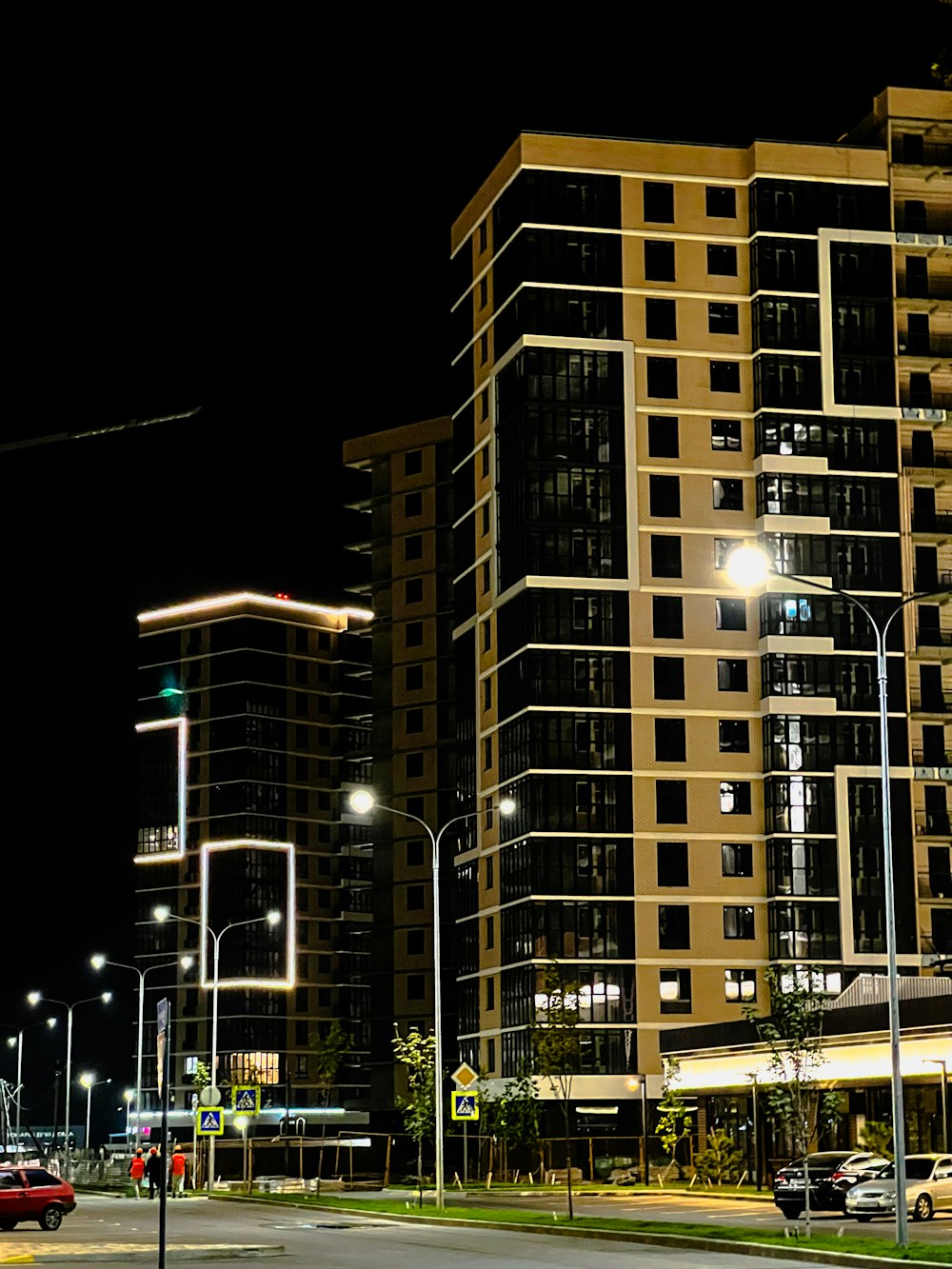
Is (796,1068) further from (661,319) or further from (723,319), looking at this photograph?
(723,319)

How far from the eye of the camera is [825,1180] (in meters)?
52.6

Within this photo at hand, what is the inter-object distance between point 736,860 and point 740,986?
18.8 feet

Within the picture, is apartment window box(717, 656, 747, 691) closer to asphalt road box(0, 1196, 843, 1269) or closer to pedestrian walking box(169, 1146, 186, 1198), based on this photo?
pedestrian walking box(169, 1146, 186, 1198)

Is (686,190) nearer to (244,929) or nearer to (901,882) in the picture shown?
(901,882)

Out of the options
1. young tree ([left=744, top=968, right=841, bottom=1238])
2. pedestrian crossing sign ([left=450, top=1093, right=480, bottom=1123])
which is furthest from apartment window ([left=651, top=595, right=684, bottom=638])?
pedestrian crossing sign ([left=450, top=1093, right=480, bottom=1123])

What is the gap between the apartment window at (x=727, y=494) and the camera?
3856 inches

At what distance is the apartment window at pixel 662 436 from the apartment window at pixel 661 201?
31.5 feet

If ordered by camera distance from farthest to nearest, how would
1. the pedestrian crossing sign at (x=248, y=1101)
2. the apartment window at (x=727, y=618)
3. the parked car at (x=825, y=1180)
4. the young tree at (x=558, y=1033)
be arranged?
the apartment window at (x=727, y=618), the young tree at (x=558, y=1033), the pedestrian crossing sign at (x=248, y=1101), the parked car at (x=825, y=1180)

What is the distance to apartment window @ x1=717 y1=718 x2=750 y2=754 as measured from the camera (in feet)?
313

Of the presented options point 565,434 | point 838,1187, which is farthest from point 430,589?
point 838,1187

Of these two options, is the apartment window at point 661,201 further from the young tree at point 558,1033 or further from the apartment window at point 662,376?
the young tree at point 558,1033

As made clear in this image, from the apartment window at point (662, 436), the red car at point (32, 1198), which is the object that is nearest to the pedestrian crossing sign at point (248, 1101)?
the red car at point (32, 1198)

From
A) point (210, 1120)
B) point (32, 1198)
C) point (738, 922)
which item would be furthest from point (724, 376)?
point (32, 1198)

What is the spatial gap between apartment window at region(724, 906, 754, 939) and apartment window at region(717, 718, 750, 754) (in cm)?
726
